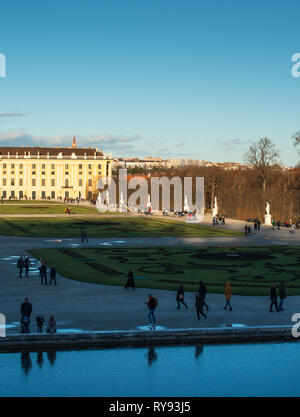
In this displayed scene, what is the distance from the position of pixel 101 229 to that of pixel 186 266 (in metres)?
28.1

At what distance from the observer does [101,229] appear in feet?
201

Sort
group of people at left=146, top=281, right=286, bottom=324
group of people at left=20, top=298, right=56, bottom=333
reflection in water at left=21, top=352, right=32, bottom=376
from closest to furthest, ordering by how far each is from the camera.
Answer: reflection in water at left=21, top=352, right=32, bottom=376
group of people at left=20, top=298, right=56, bottom=333
group of people at left=146, top=281, right=286, bottom=324

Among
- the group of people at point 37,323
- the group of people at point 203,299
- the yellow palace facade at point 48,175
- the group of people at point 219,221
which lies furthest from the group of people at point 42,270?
the yellow palace facade at point 48,175

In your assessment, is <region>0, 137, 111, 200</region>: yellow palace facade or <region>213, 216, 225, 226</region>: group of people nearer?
<region>213, 216, 225, 226</region>: group of people

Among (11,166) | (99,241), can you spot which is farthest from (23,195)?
(99,241)

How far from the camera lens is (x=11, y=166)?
180 metres

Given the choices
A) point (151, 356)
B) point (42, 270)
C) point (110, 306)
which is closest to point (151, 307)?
point (151, 356)

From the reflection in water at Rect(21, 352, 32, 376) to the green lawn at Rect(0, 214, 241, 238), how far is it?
120 ft

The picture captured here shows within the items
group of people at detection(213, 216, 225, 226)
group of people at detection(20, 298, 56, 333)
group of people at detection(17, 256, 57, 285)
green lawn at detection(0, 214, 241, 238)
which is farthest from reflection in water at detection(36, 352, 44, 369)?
group of people at detection(213, 216, 225, 226)

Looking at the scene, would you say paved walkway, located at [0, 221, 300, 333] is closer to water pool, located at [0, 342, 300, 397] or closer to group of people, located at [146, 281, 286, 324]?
group of people, located at [146, 281, 286, 324]

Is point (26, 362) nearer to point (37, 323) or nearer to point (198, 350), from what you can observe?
point (37, 323)

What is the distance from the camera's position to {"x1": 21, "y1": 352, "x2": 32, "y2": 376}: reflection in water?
15.8 metres
